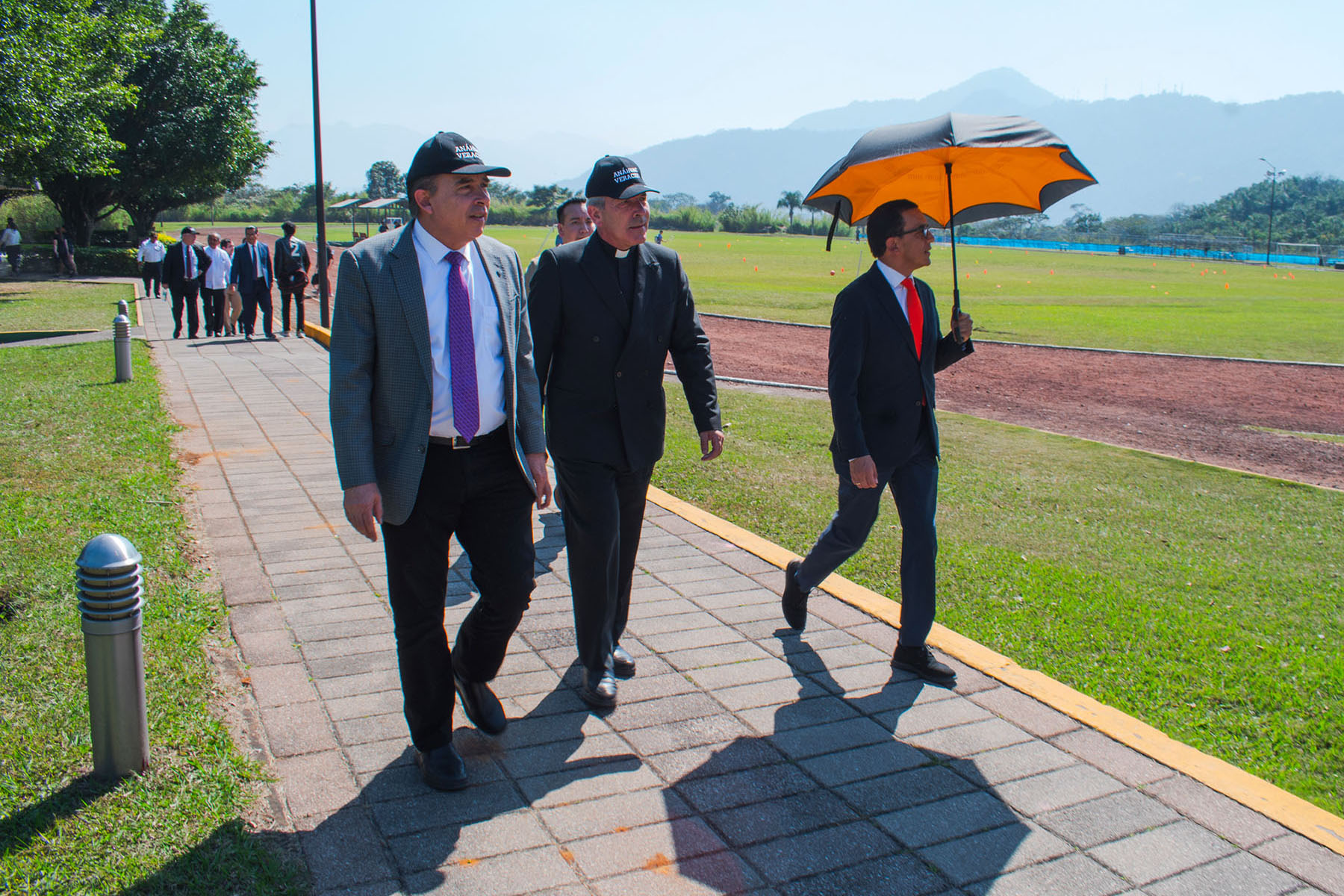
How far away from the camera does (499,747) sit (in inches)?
140

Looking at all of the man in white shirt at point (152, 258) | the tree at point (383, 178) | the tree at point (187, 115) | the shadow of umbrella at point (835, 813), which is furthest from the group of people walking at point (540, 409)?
the tree at point (383, 178)

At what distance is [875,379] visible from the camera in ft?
14.0

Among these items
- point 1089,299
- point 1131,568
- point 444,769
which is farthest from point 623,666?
point 1089,299

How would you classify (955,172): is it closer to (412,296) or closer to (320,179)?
(412,296)

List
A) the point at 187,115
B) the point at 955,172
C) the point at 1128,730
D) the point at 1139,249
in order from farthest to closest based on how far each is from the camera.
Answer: the point at 1139,249
the point at 187,115
the point at 955,172
the point at 1128,730

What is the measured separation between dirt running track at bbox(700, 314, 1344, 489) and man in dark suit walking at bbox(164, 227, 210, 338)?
8625 mm

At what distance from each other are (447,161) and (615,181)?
91 centimetres

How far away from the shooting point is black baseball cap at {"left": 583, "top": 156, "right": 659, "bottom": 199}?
3.80 metres

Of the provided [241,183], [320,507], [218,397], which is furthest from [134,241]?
[320,507]

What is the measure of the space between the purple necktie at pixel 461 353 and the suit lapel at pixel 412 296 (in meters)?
Result: 0.09

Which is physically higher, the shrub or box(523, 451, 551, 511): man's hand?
the shrub

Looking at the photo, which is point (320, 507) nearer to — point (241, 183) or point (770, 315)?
point (770, 315)

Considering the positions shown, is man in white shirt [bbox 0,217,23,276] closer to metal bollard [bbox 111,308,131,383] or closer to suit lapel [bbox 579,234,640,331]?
metal bollard [bbox 111,308,131,383]

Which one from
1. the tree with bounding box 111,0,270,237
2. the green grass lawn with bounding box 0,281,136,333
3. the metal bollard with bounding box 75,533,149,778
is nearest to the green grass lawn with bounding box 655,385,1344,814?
the metal bollard with bounding box 75,533,149,778
